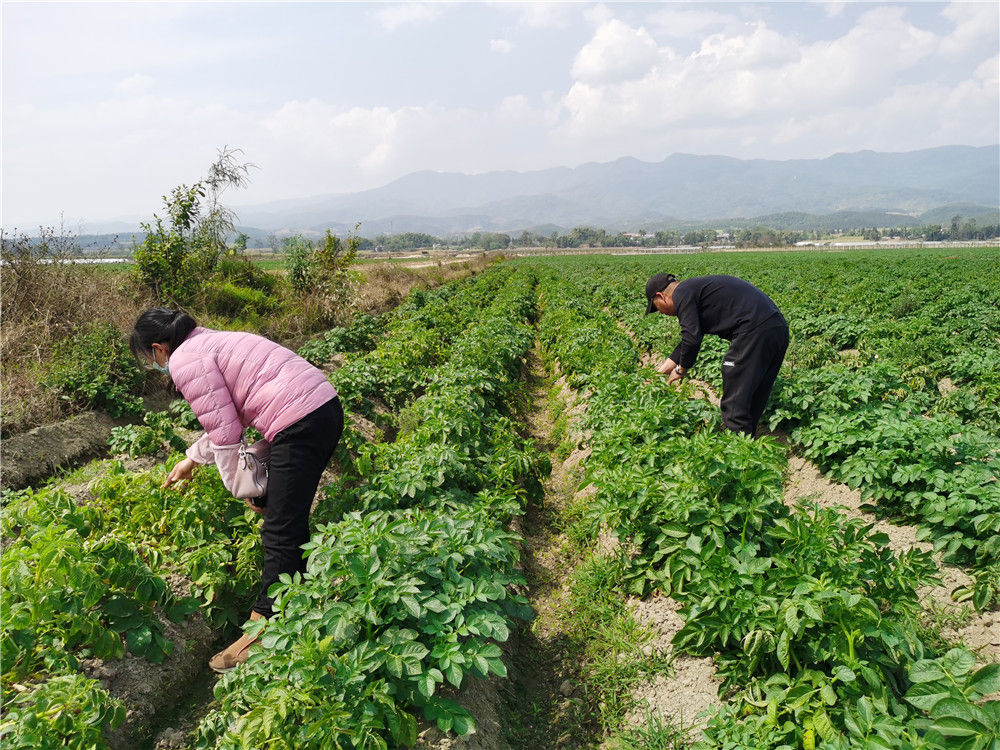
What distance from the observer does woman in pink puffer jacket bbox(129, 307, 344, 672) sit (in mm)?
3240

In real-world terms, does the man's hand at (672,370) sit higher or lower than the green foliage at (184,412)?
higher

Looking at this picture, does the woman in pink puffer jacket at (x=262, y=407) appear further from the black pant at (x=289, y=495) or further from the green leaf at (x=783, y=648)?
the green leaf at (x=783, y=648)

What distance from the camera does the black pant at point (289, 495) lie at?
3277mm

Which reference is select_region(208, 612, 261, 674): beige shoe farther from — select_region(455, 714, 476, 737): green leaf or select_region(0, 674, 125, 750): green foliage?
select_region(455, 714, 476, 737): green leaf

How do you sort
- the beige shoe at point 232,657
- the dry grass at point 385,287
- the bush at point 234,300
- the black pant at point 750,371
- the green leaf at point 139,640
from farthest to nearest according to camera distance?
the dry grass at point 385,287
the bush at point 234,300
the black pant at point 750,371
the beige shoe at point 232,657
the green leaf at point 139,640

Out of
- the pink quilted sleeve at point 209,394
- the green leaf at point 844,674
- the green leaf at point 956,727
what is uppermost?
the pink quilted sleeve at point 209,394

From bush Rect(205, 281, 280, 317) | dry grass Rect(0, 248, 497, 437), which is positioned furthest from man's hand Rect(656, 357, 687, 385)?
bush Rect(205, 281, 280, 317)

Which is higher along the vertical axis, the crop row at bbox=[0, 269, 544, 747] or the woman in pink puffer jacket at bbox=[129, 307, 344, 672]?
the woman in pink puffer jacket at bbox=[129, 307, 344, 672]

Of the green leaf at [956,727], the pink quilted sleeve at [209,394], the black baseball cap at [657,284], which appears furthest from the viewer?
the black baseball cap at [657,284]

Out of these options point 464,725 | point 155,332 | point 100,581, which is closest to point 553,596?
point 464,725

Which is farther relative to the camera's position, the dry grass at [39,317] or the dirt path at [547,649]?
the dry grass at [39,317]

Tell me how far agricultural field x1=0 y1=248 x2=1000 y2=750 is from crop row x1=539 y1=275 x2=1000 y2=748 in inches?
0.6

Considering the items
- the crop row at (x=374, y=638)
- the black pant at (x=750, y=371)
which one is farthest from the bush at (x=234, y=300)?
the black pant at (x=750, y=371)

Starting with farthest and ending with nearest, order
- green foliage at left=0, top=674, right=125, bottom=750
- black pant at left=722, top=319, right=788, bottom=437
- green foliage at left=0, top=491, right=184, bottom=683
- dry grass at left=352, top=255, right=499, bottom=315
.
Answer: dry grass at left=352, top=255, right=499, bottom=315, black pant at left=722, top=319, right=788, bottom=437, green foliage at left=0, top=491, right=184, bottom=683, green foliage at left=0, top=674, right=125, bottom=750
